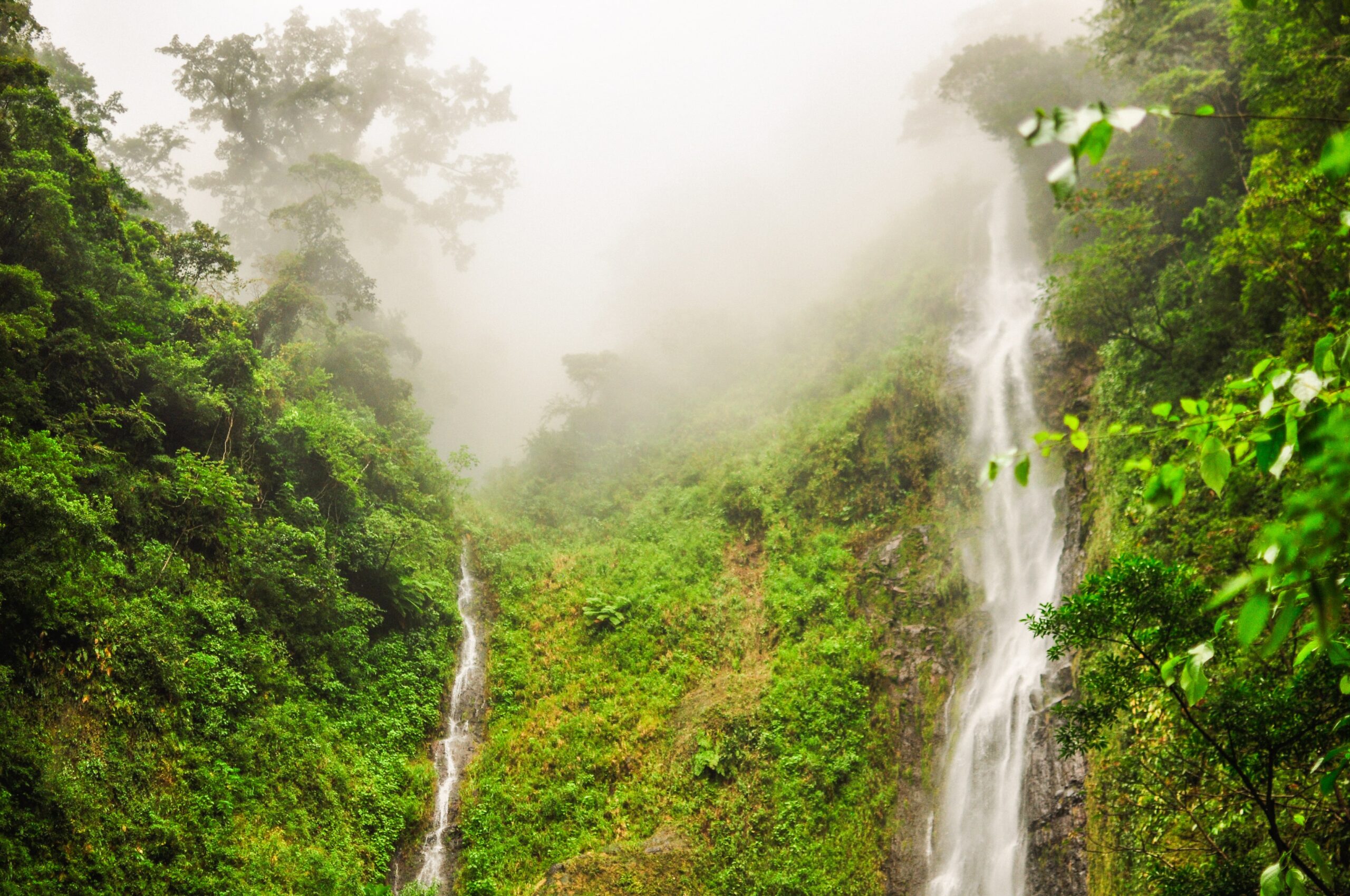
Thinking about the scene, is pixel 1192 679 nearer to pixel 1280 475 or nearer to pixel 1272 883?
pixel 1280 475

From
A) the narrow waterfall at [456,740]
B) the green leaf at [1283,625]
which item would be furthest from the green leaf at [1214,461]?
the narrow waterfall at [456,740]

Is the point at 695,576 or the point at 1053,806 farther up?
the point at 695,576

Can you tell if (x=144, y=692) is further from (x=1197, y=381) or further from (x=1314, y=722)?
(x=1197, y=381)

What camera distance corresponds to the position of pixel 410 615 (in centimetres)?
1419

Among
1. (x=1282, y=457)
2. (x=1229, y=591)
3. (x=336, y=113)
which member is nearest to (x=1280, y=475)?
(x=1282, y=457)

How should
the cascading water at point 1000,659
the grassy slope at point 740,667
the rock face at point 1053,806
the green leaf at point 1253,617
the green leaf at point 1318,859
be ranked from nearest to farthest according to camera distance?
the green leaf at point 1253,617 < the green leaf at point 1318,859 < the rock face at point 1053,806 < the cascading water at point 1000,659 < the grassy slope at point 740,667

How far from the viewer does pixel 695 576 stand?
16.7 meters

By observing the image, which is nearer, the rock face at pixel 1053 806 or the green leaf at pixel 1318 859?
the green leaf at pixel 1318 859

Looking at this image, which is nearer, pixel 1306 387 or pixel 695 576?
pixel 1306 387

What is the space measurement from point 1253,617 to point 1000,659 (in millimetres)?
12867

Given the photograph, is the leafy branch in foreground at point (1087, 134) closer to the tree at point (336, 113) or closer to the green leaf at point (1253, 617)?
the green leaf at point (1253, 617)

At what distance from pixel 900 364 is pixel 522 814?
1590 cm

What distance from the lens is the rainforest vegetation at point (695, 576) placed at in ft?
16.7

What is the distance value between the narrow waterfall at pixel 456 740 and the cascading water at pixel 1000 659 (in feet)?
26.4
